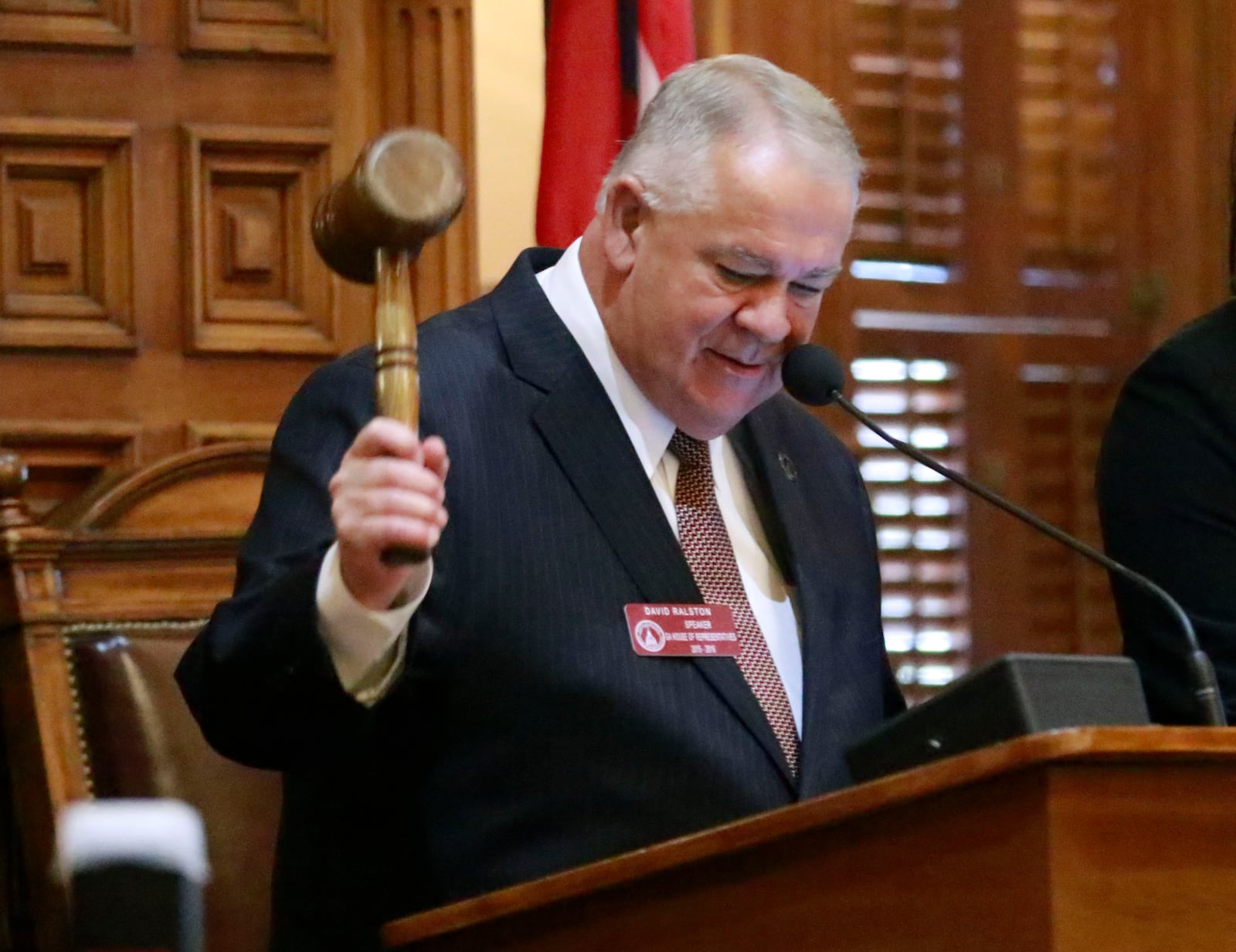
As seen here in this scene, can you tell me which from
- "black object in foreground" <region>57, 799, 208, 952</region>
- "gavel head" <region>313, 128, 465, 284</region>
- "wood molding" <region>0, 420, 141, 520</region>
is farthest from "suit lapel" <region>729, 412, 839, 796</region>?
"black object in foreground" <region>57, 799, 208, 952</region>

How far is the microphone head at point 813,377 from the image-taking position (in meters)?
1.96

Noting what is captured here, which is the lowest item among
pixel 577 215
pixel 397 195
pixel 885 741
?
pixel 885 741

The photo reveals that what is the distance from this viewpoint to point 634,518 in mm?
1934

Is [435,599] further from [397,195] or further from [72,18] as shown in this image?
[72,18]

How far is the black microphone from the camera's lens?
68.7 inches

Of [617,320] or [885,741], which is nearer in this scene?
[885,741]

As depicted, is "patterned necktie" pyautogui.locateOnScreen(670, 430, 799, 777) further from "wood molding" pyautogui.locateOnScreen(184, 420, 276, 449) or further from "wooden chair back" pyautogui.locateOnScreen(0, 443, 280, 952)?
"wood molding" pyautogui.locateOnScreen(184, 420, 276, 449)

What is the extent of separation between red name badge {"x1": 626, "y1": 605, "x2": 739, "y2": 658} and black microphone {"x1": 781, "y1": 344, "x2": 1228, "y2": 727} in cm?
24

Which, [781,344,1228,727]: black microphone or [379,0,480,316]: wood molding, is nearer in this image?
[781,344,1228,727]: black microphone

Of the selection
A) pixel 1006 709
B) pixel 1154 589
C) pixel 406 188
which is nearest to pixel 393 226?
pixel 406 188

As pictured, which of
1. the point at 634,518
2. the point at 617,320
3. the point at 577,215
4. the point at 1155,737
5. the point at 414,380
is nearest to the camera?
the point at 1155,737

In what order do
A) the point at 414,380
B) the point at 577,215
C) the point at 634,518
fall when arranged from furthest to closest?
1. the point at 577,215
2. the point at 634,518
3. the point at 414,380

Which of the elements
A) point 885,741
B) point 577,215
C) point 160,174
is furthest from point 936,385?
point 885,741

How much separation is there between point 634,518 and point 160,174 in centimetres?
133
